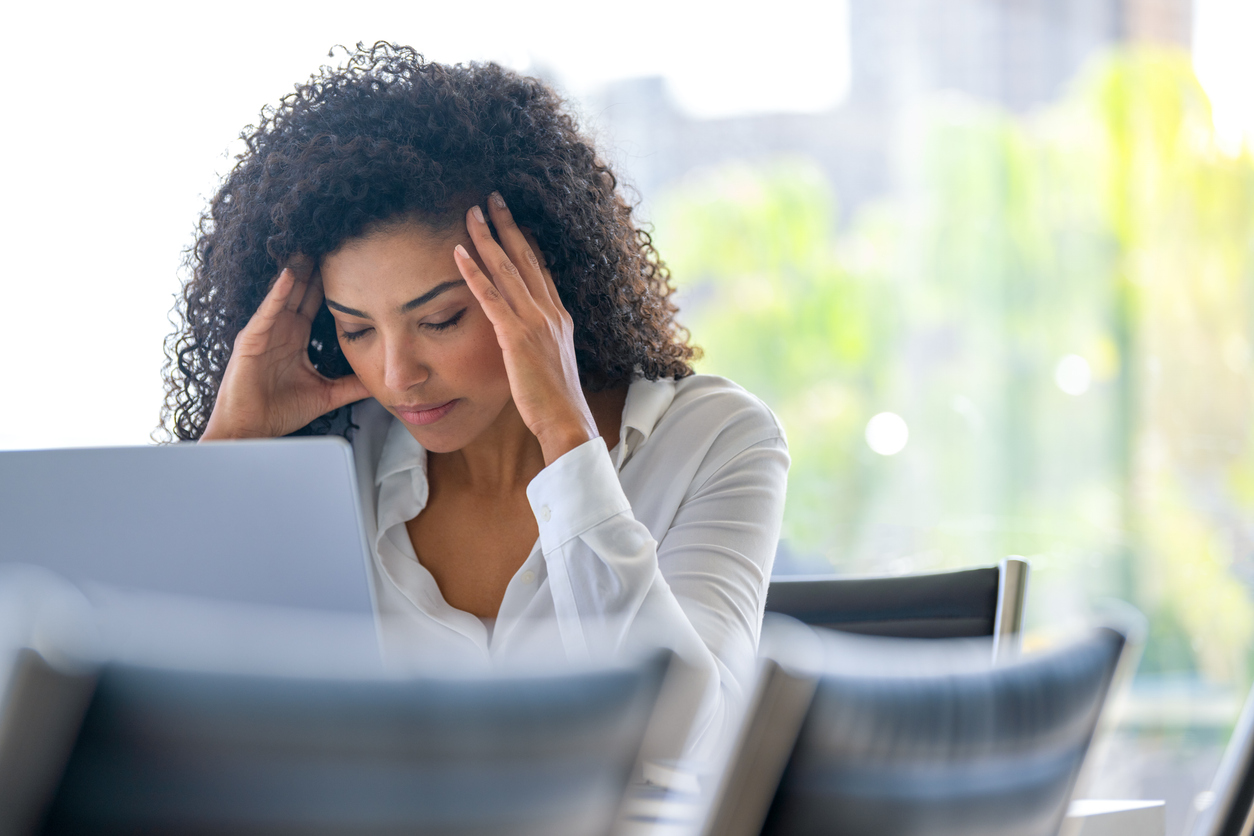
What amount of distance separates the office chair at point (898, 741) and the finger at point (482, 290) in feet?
2.76

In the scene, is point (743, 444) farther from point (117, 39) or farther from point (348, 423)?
point (117, 39)

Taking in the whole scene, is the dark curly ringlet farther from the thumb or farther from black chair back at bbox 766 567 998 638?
black chair back at bbox 766 567 998 638

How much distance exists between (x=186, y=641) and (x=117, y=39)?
8.03 ft

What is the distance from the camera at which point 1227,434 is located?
3127 mm

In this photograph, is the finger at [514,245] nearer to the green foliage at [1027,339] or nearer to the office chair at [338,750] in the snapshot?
the office chair at [338,750]

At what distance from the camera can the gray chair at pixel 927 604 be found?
4.46 feet

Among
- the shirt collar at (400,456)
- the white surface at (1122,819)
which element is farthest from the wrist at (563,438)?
the white surface at (1122,819)

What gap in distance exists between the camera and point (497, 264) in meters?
1.33

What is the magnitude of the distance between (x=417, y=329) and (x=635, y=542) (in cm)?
38

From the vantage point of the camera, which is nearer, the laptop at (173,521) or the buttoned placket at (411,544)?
the laptop at (173,521)

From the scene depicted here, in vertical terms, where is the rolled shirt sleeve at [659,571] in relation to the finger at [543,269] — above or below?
below

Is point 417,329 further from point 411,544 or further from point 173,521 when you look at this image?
point 173,521

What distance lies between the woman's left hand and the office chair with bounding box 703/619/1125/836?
76 centimetres

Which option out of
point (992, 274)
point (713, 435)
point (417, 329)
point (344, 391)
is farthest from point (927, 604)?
point (992, 274)
